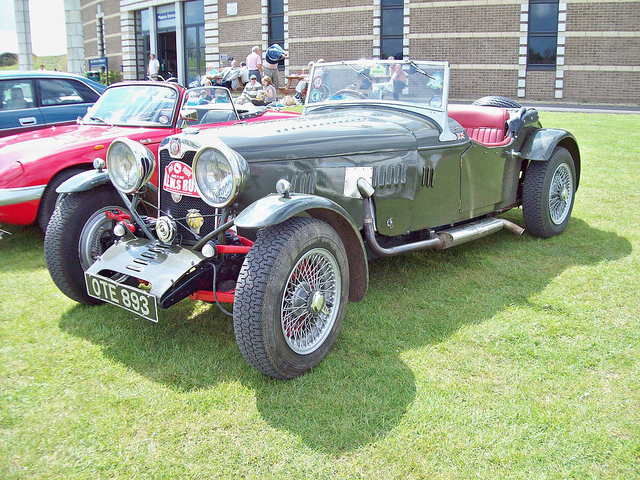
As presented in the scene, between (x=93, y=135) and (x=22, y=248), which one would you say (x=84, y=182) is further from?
(x=93, y=135)

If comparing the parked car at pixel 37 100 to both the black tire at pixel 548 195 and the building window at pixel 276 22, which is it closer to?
the black tire at pixel 548 195

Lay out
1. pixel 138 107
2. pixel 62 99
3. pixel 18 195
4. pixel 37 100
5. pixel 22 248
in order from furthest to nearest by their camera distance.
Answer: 1. pixel 62 99
2. pixel 37 100
3. pixel 138 107
4. pixel 22 248
5. pixel 18 195

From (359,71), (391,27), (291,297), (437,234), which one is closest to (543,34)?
(391,27)

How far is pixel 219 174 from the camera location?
308 cm

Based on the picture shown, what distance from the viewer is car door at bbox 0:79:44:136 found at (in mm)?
7160

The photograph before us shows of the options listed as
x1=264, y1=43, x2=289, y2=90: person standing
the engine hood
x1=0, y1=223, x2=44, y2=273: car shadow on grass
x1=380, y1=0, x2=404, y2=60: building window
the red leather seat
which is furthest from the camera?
x1=380, y1=0, x2=404, y2=60: building window

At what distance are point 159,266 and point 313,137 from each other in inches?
49.8

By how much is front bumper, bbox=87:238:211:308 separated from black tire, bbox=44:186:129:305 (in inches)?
14.2

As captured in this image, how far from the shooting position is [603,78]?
19750 millimetres

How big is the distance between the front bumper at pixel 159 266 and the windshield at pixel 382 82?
221 centimetres

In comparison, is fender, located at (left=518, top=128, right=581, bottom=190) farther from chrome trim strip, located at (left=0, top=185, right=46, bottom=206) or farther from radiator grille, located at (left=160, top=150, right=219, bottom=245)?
chrome trim strip, located at (left=0, top=185, right=46, bottom=206)

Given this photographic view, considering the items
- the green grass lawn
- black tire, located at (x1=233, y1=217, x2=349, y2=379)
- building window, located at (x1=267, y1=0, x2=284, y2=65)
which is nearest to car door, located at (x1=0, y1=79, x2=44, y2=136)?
the green grass lawn

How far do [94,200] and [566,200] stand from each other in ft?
14.5

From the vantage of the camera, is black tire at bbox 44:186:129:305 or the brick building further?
the brick building
